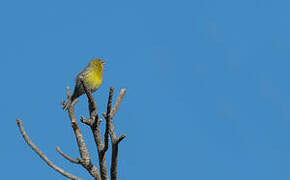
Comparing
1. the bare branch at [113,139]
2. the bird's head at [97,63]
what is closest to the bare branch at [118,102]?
the bare branch at [113,139]

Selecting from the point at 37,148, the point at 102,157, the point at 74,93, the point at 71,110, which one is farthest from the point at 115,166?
the point at 74,93

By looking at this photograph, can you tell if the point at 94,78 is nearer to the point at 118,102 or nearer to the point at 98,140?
the point at 118,102

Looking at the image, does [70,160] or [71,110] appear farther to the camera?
[71,110]

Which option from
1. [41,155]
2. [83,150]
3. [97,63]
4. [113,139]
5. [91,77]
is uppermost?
[97,63]

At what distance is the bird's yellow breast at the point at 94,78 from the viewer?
43.1 ft

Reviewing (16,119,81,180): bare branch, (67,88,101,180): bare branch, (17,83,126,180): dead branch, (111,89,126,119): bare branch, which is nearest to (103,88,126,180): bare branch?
(17,83,126,180): dead branch

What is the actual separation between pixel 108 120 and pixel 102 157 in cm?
52

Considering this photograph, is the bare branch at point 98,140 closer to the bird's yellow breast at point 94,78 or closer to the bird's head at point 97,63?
the bird's yellow breast at point 94,78

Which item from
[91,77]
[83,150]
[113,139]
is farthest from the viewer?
[91,77]

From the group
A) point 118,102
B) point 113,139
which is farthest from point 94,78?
point 113,139

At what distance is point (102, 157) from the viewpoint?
6145mm

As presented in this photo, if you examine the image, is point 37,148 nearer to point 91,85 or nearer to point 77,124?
point 77,124

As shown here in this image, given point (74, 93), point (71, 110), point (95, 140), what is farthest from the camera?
point (74, 93)

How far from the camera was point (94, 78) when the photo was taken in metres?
13.2
